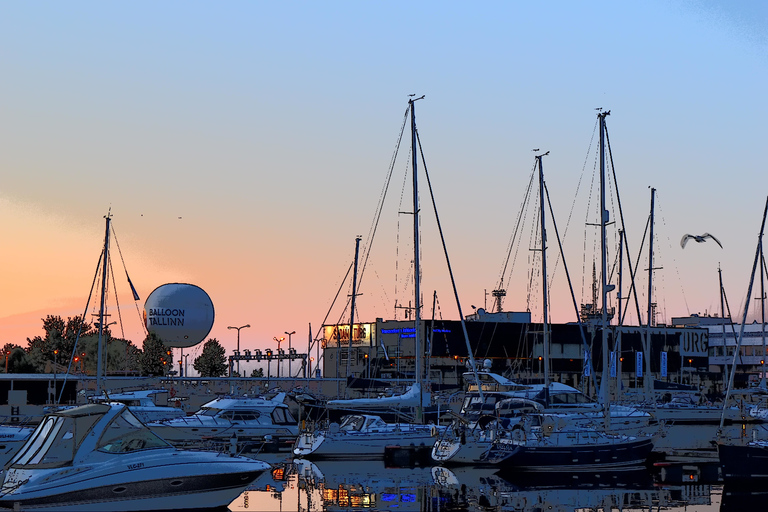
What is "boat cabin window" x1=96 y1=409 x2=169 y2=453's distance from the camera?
27500mm

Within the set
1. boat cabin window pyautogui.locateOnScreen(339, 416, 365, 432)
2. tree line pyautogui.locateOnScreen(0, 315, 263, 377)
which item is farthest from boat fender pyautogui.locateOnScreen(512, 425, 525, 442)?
tree line pyautogui.locateOnScreen(0, 315, 263, 377)

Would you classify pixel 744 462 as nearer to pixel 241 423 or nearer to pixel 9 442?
pixel 241 423

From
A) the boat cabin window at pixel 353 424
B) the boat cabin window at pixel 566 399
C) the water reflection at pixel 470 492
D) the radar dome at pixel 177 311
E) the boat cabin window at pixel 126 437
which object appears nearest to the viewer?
the boat cabin window at pixel 126 437

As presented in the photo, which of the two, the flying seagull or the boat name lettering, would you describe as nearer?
the flying seagull

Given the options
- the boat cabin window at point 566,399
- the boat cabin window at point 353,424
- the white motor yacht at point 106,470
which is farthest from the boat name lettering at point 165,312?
the white motor yacht at point 106,470

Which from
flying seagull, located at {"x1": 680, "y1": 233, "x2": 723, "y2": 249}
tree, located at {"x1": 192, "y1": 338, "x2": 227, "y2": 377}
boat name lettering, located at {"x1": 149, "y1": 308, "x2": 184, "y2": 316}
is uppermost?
flying seagull, located at {"x1": 680, "y1": 233, "x2": 723, "y2": 249}

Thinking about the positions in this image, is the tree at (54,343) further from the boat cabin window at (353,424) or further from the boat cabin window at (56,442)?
the boat cabin window at (56,442)

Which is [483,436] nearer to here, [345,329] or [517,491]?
[517,491]

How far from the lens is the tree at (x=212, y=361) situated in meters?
153

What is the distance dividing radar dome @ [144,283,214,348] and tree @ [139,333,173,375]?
5.21m

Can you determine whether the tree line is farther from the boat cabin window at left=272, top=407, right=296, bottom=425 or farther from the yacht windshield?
the yacht windshield

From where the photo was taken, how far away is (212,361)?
504 ft

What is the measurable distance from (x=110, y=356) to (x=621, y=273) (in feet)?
337

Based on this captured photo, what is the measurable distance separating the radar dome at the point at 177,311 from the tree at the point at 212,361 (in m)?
38.1
